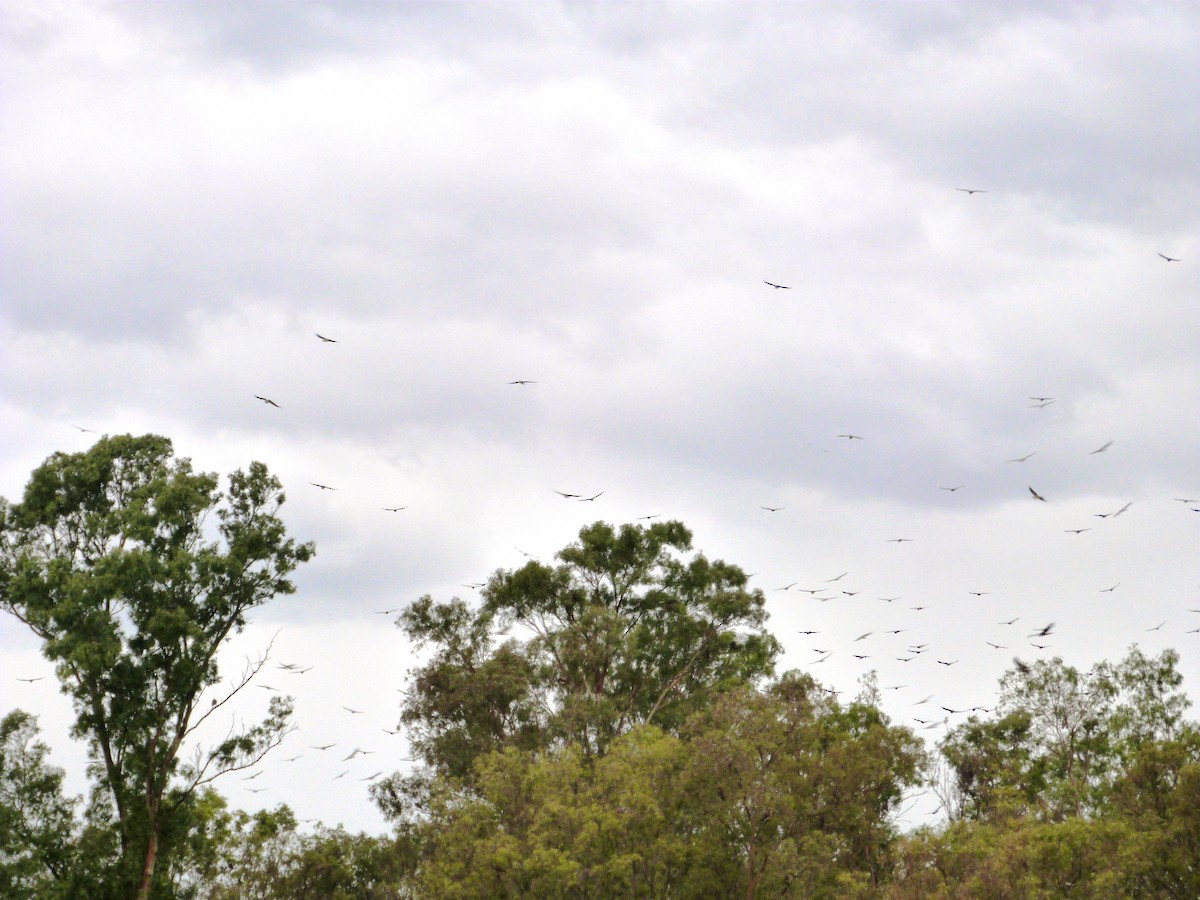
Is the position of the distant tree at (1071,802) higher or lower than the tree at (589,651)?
lower

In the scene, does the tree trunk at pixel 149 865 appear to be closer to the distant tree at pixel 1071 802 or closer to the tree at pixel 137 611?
the tree at pixel 137 611

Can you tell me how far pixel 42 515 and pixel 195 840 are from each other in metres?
11.3

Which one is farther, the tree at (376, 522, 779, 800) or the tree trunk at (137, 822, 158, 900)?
the tree at (376, 522, 779, 800)

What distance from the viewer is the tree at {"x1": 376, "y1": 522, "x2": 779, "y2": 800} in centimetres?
4916

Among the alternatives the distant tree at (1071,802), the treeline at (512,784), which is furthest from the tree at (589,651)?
the distant tree at (1071,802)

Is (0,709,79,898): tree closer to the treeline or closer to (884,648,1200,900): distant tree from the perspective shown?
the treeline

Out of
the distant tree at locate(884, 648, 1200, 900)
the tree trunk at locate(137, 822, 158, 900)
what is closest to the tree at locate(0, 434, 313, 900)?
the tree trunk at locate(137, 822, 158, 900)

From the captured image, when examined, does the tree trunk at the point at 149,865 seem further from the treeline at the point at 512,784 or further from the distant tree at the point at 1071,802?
the distant tree at the point at 1071,802

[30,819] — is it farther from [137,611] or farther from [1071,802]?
[1071,802]

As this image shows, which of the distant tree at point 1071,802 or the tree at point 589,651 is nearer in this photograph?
the distant tree at point 1071,802

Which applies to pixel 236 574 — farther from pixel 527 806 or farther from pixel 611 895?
pixel 611 895

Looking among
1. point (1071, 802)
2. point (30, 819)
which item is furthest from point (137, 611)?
point (1071, 802)

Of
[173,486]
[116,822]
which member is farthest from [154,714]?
[173,486]

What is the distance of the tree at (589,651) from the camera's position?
49.2 m
